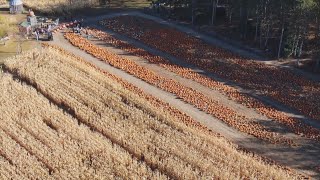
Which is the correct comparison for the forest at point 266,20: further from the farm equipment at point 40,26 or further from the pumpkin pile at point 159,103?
the pumpkin pile at point 159,103

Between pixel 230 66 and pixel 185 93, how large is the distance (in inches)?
347

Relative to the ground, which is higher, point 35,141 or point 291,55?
point 291,55

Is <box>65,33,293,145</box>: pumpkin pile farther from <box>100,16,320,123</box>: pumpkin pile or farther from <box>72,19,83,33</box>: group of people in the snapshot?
<box>100,16,320,123</box>: pumpkin pile

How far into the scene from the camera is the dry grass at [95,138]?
33.5 metres

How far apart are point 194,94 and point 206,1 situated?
23315 mm

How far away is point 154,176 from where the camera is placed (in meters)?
32.8

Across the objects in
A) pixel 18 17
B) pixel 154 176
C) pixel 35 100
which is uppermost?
pixel 18 17

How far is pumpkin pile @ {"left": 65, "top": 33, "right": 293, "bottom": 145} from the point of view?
39.9m

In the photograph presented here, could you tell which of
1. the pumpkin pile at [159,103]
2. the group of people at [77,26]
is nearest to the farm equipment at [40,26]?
the group of people at [77,26]

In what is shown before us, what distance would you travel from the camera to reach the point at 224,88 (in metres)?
47.0

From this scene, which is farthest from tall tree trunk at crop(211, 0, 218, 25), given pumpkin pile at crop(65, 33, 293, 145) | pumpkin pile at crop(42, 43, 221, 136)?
pumpkin pile at crop(42, 43, 221, 136)

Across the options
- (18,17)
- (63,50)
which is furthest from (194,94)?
(18,17)

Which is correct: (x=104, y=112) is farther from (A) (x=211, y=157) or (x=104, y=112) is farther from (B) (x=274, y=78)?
(B) (x=274, y=78)

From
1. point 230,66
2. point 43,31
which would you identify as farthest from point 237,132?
point 43,31
